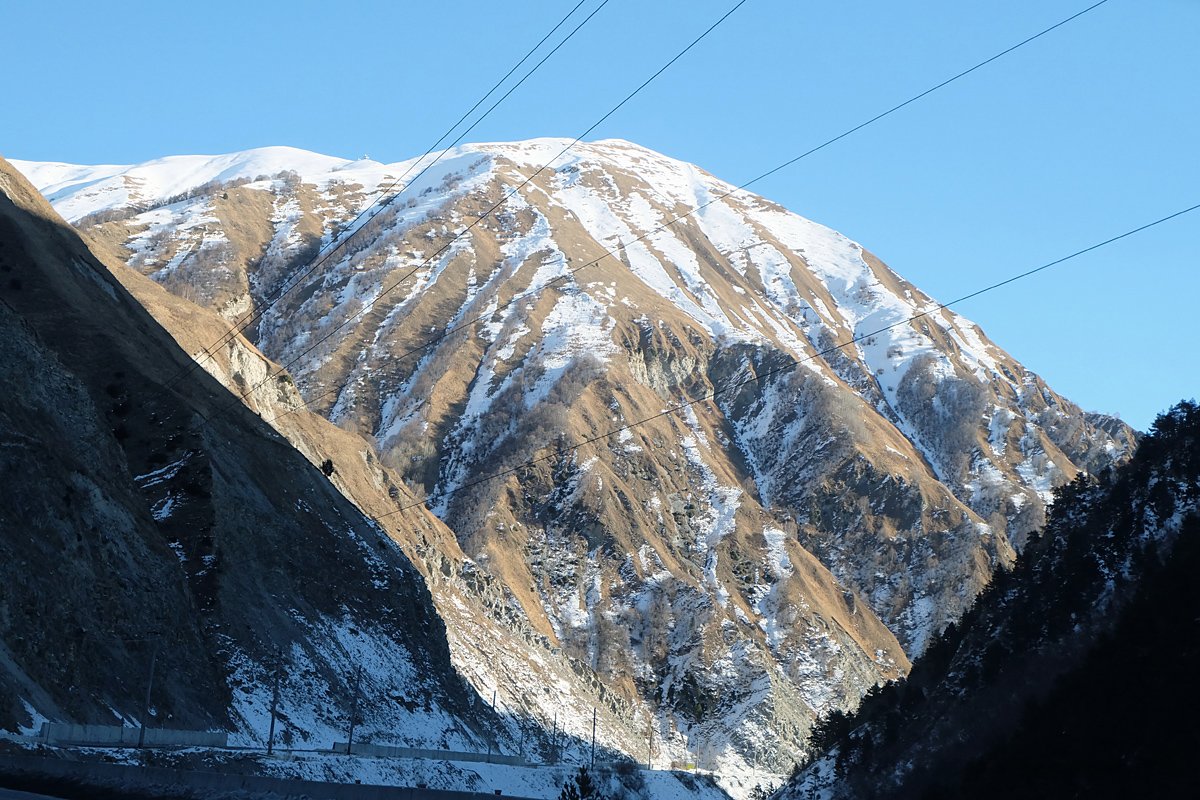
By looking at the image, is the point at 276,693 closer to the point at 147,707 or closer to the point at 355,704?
the point at 147,707

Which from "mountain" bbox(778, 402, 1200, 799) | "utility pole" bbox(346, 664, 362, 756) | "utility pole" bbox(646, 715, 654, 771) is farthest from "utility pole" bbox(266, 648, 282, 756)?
"utility pole" bbox(646, 715, 654, 771)

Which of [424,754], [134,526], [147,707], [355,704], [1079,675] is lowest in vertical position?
[147,707]

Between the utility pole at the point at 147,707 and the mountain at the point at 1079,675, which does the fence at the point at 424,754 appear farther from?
the mountain at the point at 1079,675

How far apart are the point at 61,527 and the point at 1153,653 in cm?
4829

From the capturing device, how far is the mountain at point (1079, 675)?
47281 millimetres

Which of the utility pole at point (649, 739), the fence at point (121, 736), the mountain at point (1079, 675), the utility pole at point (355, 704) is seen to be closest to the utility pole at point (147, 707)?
the fence at point (121, 736)

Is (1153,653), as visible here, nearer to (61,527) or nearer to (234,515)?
(61,527)

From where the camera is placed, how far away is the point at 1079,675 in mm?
Answer: 52156

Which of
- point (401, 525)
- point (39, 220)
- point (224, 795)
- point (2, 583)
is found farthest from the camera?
point (401, 525)

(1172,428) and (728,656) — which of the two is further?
(728,656)

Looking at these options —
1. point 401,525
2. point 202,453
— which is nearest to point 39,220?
point 202,453

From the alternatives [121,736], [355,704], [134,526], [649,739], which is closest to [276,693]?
[134,526]

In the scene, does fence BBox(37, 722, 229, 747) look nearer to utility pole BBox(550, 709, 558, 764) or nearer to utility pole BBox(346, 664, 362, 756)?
utility pole BBox(346, 664, 362, 756)

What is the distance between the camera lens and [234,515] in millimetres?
87500
